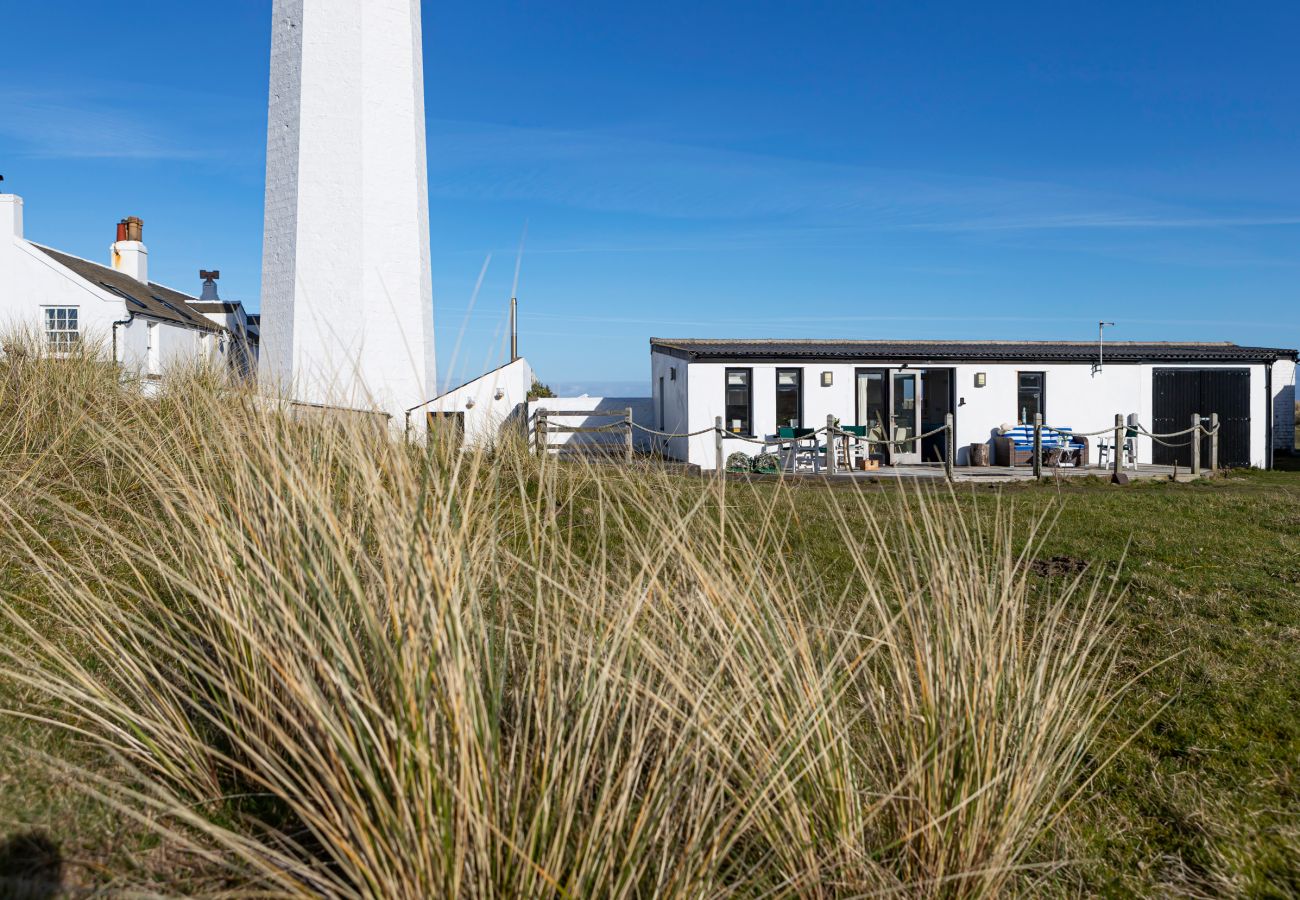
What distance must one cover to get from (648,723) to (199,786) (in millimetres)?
1391

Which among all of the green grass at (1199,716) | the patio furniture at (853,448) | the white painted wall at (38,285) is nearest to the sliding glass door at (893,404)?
the patio furniture at (853,448)

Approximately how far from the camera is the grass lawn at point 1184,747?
2.46 m

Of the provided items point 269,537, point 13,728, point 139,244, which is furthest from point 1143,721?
point 139,244

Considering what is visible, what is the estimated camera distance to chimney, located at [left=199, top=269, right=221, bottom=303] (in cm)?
2396

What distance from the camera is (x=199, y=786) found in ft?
8.43

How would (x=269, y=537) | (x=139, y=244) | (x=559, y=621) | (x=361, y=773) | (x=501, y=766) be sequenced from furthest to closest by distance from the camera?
1. (x=139, y=244)
2. (x=269, y=537)
3. (x=559, y=621)
4. (x=501, y=766)
5. (x=361, y=773)

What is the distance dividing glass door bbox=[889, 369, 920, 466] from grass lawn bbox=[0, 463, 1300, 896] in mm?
10503

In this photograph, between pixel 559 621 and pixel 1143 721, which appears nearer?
pixel 559 621

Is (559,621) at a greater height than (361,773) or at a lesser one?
greater

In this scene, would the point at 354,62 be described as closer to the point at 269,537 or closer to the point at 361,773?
the point at 269,537

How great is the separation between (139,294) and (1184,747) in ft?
72.9

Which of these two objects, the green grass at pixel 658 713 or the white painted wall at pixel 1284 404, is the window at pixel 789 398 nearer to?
the white painted wall at pixel 1284 404

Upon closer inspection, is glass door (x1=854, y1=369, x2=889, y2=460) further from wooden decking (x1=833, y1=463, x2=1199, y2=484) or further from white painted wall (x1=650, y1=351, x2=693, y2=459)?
white painted wall (x1=650, y1=351, x2=693, y2=459)

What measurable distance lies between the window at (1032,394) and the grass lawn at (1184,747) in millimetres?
11046
